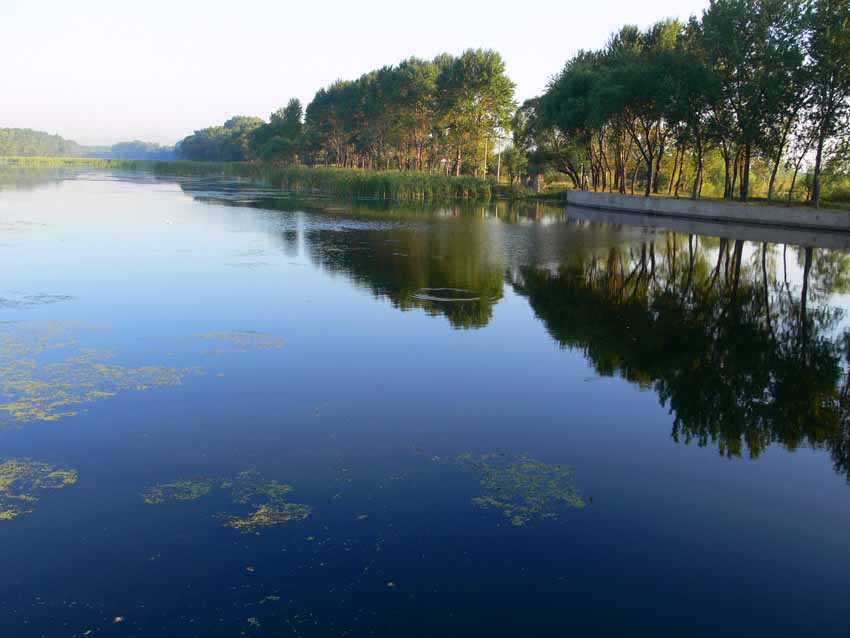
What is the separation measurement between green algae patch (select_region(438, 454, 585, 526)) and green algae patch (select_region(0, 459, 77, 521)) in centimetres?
421

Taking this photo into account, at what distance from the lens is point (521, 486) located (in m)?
7.32

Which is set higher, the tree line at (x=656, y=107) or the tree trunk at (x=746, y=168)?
the tree line at (x=656, y=107)

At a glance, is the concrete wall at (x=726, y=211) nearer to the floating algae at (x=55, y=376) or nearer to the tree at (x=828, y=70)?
the tree at (x=828, y=70)

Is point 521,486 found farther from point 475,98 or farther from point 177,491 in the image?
point 475,98

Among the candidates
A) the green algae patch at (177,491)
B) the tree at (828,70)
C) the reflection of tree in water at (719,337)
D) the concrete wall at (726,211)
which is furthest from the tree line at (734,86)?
the green algae patch at (177,491)

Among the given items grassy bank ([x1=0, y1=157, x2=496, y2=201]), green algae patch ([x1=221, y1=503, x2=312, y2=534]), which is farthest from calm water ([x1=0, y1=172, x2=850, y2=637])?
grassy bank ([x1=0, y1=157, x2=496, y2=201])

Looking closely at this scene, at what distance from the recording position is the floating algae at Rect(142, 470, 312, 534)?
6.35m

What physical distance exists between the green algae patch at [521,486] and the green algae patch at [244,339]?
18.5 feet

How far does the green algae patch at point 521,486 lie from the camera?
22.5ft

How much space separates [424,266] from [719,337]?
1043 cm

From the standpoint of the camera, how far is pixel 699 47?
4775 cm

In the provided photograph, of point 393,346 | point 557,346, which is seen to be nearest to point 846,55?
point 557,346

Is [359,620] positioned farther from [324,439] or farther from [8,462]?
[8,462]

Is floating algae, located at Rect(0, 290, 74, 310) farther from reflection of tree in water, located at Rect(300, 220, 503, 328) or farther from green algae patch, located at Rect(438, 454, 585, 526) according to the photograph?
green algae patch, located at Rect(438, 454, 585, 526)
